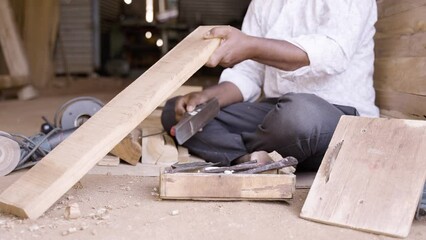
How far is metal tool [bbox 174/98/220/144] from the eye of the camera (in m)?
2.21

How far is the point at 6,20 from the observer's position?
5.49 m

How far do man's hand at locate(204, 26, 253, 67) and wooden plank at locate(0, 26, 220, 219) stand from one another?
0.09 feet

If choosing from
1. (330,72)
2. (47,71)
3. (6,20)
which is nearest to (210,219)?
(330,72)

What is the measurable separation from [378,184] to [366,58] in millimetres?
857

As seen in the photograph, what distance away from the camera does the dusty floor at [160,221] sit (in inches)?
56.1

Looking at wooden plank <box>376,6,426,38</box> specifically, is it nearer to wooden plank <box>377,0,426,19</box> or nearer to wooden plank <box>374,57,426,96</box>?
wooden plank <box>377,0,426,19</box>

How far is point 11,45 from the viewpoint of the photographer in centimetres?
560

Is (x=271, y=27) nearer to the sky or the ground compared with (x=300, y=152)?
nearer to the sky

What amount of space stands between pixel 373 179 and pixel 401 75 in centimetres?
92

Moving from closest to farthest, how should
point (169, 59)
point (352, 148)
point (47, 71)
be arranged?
1. point (352, 148)
2. point (169, 59)
3. point (47, 71)

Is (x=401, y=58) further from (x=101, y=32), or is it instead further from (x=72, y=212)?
(x=101, y=32)

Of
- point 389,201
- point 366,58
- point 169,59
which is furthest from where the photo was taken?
point 366,58

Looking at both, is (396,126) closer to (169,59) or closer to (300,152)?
(300,152)

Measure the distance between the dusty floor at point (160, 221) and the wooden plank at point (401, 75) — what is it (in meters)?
0.72
